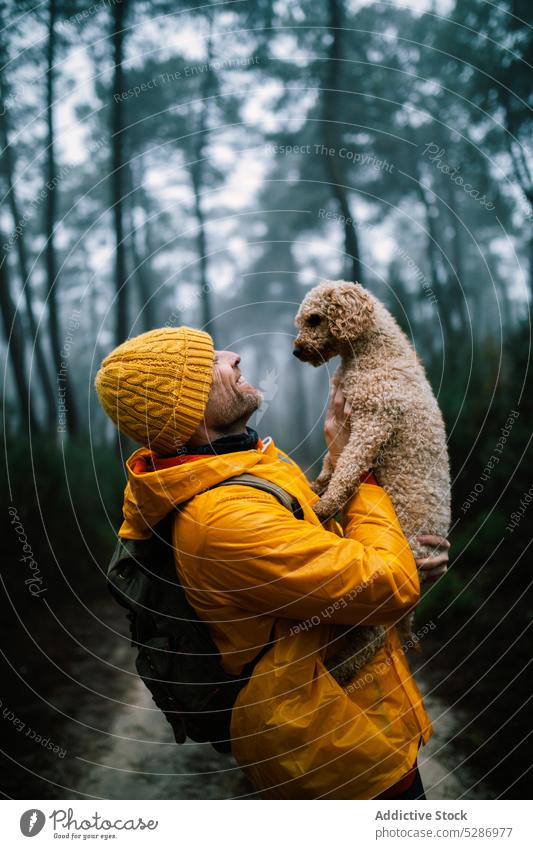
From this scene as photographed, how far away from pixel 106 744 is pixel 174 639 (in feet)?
11.1

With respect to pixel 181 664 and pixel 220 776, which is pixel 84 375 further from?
pixel 181 664

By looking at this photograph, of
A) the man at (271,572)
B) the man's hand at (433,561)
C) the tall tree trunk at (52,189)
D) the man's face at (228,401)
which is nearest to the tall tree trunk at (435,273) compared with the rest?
the tall tree trunk at (52,189)

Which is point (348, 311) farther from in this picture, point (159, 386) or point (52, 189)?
point (52, 189)

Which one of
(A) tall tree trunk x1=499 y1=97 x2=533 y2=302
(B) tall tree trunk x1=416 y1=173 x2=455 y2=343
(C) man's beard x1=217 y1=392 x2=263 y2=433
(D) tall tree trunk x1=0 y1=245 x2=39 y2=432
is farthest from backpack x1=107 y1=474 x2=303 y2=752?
(B) tall tree trunk x1=416 y1=173 x2=455 y2=343

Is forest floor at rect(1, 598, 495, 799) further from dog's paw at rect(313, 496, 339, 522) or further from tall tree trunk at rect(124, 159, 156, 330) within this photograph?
tall tree trunk at rect(124, 159, 156, 330)

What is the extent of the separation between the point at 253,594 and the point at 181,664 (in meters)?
0.53

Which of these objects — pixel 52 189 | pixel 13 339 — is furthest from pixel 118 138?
pixel 13 339

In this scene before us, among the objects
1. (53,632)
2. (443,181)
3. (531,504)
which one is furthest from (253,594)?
(443,181)

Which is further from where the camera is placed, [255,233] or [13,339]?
[255,233]

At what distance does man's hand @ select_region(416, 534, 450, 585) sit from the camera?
2.20 metres

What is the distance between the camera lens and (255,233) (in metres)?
10.8

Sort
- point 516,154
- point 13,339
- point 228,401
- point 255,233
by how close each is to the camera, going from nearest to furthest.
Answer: point 228,401 → point 516,154 → point 13,339 → point 255,233

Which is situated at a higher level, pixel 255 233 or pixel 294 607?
pixel 255 233
